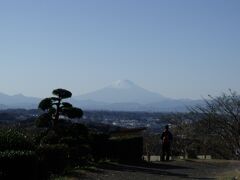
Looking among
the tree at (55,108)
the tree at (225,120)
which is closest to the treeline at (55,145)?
the tree at (55,108)

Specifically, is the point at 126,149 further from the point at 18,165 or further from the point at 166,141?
the point at 18,165

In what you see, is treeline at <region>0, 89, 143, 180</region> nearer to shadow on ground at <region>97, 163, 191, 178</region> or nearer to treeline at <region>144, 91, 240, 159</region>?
shadow on ground at <region>97, 163, 191, 178</region>

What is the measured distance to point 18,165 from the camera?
10984mm

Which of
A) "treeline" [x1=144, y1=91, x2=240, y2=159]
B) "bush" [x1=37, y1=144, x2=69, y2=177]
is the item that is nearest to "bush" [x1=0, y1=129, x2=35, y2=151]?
"bush" [x1=37, y1=144, x2=69, y2=177]

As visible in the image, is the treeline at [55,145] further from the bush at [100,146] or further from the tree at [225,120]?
the tree at [225,120]

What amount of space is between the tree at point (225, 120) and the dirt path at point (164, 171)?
3.86 metres

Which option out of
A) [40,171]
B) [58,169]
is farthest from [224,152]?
[40,171]

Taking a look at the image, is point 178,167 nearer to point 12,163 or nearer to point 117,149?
point 117,149

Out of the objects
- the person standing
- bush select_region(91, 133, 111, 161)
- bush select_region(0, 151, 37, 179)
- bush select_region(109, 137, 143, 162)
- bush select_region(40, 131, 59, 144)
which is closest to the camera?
bush select_region(0, 151, 37, 179)

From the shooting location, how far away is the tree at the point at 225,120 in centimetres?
2827

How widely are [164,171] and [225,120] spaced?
33.8 ft

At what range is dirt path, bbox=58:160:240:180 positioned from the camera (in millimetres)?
17073

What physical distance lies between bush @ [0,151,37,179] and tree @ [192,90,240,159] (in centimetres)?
1781

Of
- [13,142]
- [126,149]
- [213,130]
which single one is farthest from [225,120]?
[13,142]
